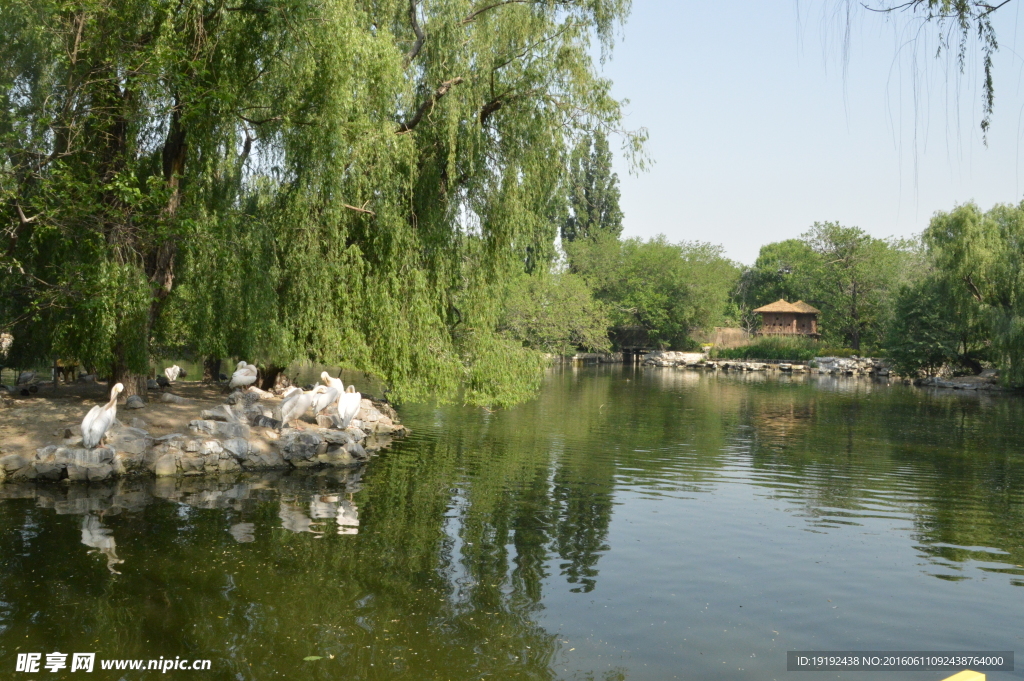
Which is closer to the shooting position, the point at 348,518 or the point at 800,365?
the point at 348,518

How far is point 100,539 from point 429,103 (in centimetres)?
1073

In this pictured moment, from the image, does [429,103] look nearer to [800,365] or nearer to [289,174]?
[289,174]

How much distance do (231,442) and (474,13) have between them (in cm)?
1016

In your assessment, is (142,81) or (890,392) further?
(890,392)

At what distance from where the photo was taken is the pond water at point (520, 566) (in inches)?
276

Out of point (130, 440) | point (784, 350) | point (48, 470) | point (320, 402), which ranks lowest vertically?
point (48, 470)

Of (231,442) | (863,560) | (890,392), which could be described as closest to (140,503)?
(231,442)

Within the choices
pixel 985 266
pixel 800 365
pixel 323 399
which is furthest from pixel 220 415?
pixel 800 365

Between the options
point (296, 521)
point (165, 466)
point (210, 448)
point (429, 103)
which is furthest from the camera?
point (429, 103)

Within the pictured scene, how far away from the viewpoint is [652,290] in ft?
226

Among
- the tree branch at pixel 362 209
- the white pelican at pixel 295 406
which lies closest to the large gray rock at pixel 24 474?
the white pelican at pixel 295 406

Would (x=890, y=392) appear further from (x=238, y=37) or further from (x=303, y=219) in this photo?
(x=238, y=37)

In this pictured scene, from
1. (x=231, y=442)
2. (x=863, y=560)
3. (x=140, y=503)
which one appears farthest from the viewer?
(x=231, y=442)

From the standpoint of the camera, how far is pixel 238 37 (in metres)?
13.8
